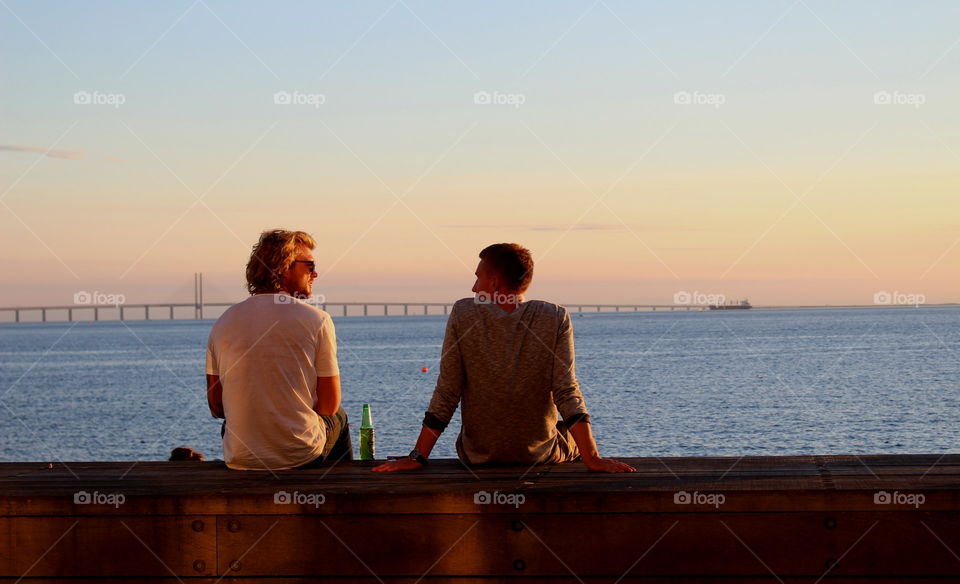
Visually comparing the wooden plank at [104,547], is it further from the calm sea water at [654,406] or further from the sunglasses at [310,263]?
the calm sea water at [654,406]

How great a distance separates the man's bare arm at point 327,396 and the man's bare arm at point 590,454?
1.23 meters

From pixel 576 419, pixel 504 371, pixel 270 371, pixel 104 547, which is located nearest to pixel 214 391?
pixel 270 371

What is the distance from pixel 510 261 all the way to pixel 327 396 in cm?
117

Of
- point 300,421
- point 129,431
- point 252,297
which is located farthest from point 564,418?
point 129,431

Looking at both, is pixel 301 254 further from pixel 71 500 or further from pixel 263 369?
pixel 71 500

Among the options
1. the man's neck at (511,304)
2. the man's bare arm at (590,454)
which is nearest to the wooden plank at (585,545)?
the man's bare arm at (590,454)

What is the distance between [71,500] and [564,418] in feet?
7.66

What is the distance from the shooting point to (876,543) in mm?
4656

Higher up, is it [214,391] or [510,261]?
[510,261]

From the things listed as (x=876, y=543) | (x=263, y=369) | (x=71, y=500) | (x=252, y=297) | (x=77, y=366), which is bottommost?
(x=876, y=543)

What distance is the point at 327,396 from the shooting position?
5773 mm

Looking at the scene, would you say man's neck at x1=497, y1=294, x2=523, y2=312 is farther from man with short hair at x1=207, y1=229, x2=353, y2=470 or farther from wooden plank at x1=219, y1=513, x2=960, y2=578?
wooden plank at x1=219, y1=513, x2=960, y2=578

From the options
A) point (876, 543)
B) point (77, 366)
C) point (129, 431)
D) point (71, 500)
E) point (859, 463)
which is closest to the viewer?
point (876, 543)

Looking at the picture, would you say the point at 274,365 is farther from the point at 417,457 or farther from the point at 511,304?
the point at 511,304
